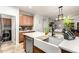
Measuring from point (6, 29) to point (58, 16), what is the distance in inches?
22.0

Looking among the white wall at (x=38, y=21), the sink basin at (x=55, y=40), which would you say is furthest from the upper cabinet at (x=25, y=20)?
the sink basin at (x=55, y=40)

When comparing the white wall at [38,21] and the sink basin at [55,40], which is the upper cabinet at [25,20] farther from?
the sink basin at [55,40]

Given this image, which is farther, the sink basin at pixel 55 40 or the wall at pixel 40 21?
the sink basin at pixel 55 40

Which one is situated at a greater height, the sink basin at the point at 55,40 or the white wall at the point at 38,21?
Result: the white wall at the point at 38,21

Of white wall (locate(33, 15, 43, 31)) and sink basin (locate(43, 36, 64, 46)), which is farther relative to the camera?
sink basin (locate(43, 36, 64, 46))

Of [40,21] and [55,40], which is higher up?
[40,21]

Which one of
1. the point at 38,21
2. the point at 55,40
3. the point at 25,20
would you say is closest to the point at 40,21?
the point at 38,21

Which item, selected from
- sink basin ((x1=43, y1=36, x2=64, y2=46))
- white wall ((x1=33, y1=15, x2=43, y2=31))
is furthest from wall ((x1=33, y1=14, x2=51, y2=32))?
sink basin ((x1=43, y1=36, x2=64, y2=46))

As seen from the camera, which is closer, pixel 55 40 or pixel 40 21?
pixel 40 21

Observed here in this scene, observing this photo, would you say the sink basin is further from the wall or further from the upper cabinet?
the upper cabinet

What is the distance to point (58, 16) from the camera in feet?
2.40

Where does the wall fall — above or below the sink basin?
above

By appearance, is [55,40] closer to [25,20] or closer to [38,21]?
[38,21]
